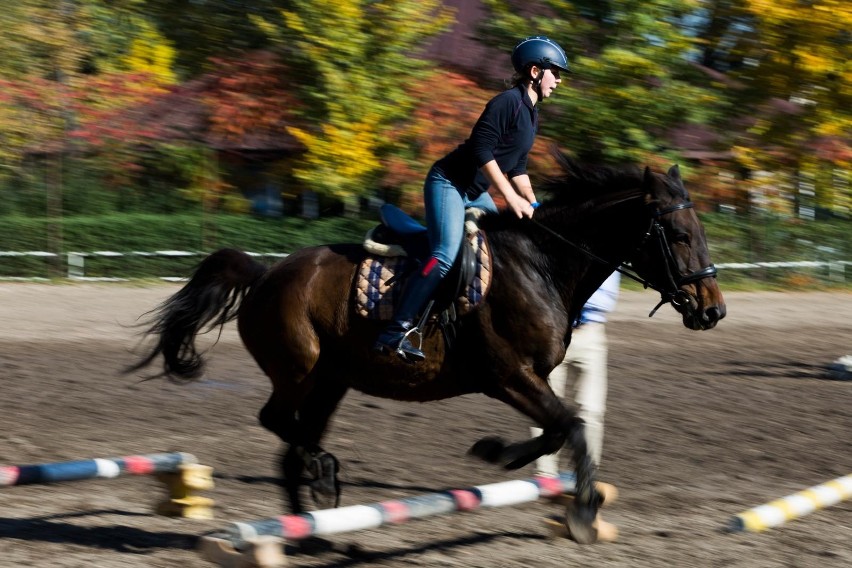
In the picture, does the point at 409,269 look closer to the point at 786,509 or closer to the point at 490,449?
the point at 490,449

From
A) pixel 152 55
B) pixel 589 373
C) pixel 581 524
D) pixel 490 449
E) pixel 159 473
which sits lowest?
pixel 152 55

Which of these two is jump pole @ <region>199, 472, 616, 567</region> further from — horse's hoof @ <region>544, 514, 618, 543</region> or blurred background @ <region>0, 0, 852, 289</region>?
blurred background @ <region>0, 0, 852, 289</region>

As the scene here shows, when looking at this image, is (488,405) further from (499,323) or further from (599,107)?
(599,107)

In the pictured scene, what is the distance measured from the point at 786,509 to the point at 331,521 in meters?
2.18

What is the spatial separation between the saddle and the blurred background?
12.9 metres

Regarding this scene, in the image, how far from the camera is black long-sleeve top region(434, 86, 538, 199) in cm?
601

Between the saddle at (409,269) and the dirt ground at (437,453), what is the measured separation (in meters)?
1.22

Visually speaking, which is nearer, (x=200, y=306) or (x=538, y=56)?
(x=538, y=56)

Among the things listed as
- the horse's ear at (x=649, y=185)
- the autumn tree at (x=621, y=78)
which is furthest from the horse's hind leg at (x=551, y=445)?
the autumn tree at (x=621, y=78)

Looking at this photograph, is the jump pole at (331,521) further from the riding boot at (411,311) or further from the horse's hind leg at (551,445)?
the riding boot at (411,311)

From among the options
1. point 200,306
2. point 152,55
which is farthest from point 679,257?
point 152,55

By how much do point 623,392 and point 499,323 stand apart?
5.30 metres

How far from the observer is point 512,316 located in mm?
5988

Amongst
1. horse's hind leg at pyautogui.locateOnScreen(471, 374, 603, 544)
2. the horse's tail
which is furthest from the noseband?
the horse's tail
